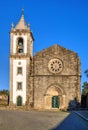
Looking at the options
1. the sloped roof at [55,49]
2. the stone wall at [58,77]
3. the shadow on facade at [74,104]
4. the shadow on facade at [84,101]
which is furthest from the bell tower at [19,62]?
the shadow on facade at [84,101]

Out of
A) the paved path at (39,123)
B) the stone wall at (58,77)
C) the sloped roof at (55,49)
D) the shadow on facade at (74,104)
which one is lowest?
the shadow on facade at (74,104)

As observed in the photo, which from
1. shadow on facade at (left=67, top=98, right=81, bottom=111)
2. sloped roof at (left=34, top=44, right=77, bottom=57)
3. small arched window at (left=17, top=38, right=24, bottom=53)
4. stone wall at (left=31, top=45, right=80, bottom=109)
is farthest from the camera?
small arched window at (left=17, top=38, right=24, bottom=53)

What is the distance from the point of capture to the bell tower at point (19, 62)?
2013 inches

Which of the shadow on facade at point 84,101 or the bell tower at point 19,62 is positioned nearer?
the bell tower at point 19,62

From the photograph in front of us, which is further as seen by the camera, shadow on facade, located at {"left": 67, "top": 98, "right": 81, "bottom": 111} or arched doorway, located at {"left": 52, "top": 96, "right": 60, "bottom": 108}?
arched doorway, located at {"left": 52, "top": 96, "right": 60, "bottom": 108}

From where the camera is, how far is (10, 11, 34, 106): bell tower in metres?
51.1

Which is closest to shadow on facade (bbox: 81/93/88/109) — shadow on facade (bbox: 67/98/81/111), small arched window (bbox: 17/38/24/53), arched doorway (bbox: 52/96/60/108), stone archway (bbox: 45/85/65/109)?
shadow on facade (bbox: 67/98/81/111)

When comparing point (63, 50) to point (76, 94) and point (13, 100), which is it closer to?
point (76, 94)

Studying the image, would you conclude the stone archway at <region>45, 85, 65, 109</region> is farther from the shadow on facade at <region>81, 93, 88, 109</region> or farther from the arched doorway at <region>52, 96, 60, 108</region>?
the shadow on facade at <region>81, 93, 88, 109</region>

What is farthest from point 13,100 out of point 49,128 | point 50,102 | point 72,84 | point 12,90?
point 49,128

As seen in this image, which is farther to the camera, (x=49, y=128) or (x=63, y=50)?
(x=63, y=50)

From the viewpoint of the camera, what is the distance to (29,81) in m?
51.2

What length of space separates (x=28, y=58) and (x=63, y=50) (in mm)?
5074

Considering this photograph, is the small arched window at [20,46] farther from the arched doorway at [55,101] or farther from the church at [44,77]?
the arched doorway at [55,101]
